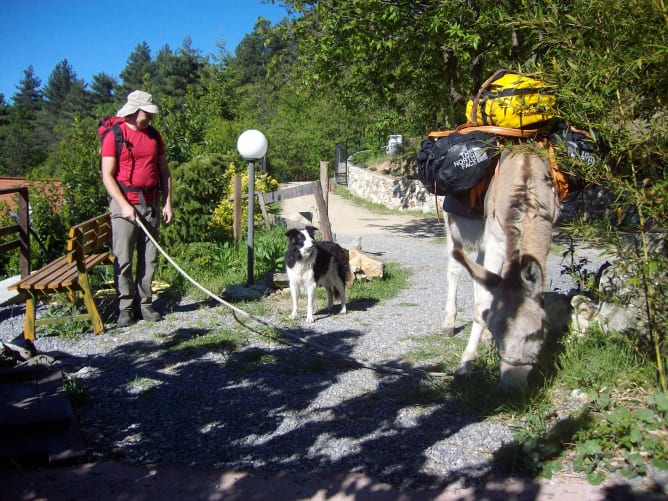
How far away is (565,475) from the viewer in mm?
3170

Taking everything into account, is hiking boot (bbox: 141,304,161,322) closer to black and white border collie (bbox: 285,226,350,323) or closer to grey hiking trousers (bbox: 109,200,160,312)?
grey hiking trousers (bbox: 109,200,160,312)

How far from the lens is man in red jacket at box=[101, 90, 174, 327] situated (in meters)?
5.97

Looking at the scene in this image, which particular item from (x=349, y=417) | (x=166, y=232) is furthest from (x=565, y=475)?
(x=166, y=232)

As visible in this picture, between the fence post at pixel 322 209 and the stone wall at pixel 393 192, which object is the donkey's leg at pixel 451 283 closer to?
the fence post at pixel 322 209

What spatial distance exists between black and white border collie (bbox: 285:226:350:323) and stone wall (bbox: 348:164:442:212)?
465 inches

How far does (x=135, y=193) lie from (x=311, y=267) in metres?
2.06

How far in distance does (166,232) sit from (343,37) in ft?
15.9

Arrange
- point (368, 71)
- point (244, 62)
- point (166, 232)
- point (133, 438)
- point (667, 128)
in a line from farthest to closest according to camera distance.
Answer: point (244, 62)
point (368, 71)
point (166, 232)
point (133, 438)
point (667, 128)

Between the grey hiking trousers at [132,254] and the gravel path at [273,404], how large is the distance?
1.20 feet

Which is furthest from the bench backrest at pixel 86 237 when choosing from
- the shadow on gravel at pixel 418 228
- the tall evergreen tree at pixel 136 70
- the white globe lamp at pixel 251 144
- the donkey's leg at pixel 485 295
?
the tall evergreen tree at pixel 136 70

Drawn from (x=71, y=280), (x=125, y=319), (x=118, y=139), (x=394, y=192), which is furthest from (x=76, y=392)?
(x=394, y=192)

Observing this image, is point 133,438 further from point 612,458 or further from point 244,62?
point 244,62

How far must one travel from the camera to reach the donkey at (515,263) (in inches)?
148

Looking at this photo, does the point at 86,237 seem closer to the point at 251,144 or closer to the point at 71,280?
the point at 71,280
